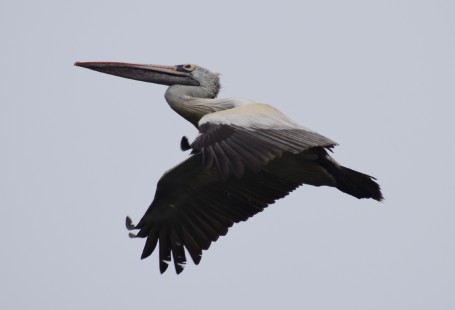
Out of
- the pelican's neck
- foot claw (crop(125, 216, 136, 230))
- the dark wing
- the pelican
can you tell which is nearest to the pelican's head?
the pelican

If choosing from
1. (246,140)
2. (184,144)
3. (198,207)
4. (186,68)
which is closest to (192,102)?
(186,68)

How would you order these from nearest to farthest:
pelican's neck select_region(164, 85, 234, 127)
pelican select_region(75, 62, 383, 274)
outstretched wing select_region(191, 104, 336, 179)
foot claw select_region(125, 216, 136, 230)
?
outstretched wing select_region(191, 104, 336, 179)
pelican select_region(75, 62, 383, 274)
pelican's neck select_region(164, 85, 234, 127)
foot claw select_region(125, 216, 136, 230)

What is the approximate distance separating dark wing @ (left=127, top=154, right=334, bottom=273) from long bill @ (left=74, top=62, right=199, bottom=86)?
1379 mm

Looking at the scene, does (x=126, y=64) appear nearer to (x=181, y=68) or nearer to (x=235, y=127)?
(x=181, y=68)

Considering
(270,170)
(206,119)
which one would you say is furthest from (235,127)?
(270,170)

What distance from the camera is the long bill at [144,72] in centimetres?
1220

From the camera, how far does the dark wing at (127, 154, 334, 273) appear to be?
11562 mm

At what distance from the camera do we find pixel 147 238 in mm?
11734

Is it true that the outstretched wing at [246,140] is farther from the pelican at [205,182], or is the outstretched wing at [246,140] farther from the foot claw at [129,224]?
the foot claw at [129,224]

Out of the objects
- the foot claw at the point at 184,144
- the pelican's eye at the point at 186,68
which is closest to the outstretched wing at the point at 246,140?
the foot claw at the point at 184,144

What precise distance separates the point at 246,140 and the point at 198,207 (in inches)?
98.8

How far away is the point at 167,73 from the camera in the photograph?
12.2m

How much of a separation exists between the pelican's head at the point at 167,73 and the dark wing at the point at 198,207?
1188 mm

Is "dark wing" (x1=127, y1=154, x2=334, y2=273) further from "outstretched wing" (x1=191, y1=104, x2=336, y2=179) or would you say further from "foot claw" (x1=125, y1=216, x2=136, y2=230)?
"outstretched wing" (x1=191, y1=104, x2=336, y2=179)
